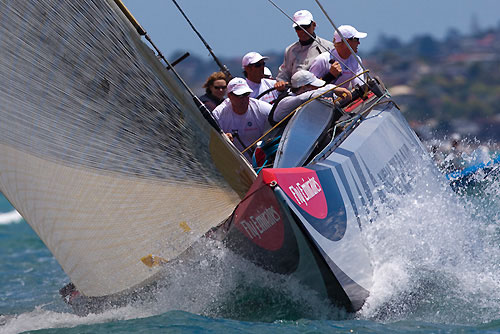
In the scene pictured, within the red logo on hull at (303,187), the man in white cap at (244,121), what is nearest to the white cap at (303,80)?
the man in white cap at (244,121)

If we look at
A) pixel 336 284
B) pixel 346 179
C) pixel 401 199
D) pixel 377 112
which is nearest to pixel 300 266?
pixel 336 284

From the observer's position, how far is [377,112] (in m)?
5.98

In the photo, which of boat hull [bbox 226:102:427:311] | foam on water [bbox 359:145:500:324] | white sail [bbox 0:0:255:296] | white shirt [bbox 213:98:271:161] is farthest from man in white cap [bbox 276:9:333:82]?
white sail [bbox 0:0:255:296]

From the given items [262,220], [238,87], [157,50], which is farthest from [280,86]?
[262,220]

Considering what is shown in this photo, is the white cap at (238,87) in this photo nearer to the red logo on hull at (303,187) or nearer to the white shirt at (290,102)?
the white shirt at (290,102)

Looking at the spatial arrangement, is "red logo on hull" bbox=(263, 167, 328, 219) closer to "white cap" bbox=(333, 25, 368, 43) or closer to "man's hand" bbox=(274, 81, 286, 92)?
"man's hand" bbox=(274, 81, 286, 92)

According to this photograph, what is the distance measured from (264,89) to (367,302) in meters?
2.59

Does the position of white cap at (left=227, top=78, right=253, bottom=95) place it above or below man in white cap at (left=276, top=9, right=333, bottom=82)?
above

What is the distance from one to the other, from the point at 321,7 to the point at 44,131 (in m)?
1.80

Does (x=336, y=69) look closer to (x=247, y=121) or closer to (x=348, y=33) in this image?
(x=348, y=33)

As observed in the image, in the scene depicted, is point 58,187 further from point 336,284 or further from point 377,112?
point 377,112

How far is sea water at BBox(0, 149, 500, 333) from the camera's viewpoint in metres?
4.48

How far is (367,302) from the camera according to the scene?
459 centimetres

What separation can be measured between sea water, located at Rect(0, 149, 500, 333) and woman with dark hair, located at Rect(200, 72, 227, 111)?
1953mm
